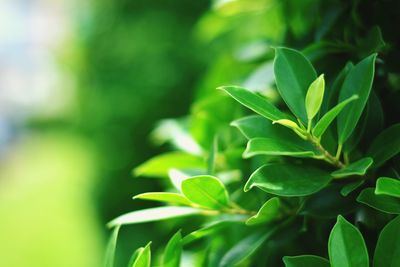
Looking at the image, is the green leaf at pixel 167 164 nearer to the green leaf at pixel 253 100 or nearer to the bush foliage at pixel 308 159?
the bush foliage at pixel 308 159

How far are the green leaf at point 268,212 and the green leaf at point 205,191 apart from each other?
0.06 meters

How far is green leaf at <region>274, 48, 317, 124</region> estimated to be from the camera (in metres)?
0.62

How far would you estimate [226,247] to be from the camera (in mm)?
868

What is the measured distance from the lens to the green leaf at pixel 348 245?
549 mm

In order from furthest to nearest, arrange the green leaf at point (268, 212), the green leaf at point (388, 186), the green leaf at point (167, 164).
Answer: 1. the green leaf at point (167, 164)
2. the green leaf at point (268, 212)
3. the green leaf at point (388, 186)

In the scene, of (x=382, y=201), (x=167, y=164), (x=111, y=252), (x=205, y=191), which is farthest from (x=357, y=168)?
(x=167, y=164)

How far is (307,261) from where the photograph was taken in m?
0.59

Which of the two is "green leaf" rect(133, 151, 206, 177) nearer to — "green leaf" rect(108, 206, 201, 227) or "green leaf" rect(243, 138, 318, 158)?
"green leaf" rect(108, 206, 201, 227)

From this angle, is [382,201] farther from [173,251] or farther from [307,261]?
[173,251]

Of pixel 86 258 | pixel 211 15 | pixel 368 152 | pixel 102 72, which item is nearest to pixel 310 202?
pixel 368 152

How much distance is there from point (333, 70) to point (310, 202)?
0.74 ft

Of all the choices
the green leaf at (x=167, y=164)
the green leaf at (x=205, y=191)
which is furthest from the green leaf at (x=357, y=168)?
the green leaf at (x=167, y=164)

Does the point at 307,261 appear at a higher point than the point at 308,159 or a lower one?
lower

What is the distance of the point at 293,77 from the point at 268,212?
172 millimetres
